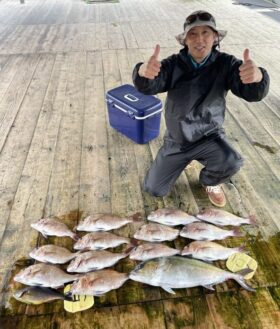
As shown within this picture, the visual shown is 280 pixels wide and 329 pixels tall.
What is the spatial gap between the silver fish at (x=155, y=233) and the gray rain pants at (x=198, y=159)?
15.3 inches

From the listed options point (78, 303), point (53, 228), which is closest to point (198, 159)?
point (53, 228)

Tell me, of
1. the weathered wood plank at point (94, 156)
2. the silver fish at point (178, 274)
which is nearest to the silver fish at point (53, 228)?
the weathered wood plank at point (94, 156)

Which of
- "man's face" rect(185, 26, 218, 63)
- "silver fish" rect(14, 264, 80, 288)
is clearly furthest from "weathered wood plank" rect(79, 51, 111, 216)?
"man's face" rect(185, 26, 218, 63)

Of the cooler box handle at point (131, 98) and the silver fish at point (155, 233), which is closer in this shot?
the silver fish at point (155, 233)

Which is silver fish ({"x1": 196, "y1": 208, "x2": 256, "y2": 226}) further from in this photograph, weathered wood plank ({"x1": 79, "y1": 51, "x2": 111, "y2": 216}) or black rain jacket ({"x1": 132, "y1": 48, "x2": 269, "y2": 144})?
weathered wood plank ({"x1": 79, "y1": 51, "x2": 111, "y2": 216})

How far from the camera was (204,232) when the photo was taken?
196cm

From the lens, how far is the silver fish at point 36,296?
162 cm

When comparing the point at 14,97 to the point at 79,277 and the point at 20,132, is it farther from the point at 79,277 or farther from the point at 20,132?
the point at 79,277

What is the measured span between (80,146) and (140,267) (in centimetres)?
151

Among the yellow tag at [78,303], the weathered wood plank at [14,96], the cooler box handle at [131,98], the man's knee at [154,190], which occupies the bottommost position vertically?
the weathered wood plank at [14,96]

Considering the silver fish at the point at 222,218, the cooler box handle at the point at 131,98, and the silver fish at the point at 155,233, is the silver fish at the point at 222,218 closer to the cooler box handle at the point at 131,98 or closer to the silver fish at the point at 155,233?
the silver fish at the point at 155,233

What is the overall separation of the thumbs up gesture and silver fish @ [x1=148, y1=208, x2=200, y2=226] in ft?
3.05

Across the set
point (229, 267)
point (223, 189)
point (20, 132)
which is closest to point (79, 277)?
point (229, 267)

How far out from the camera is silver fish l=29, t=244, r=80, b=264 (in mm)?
1803
